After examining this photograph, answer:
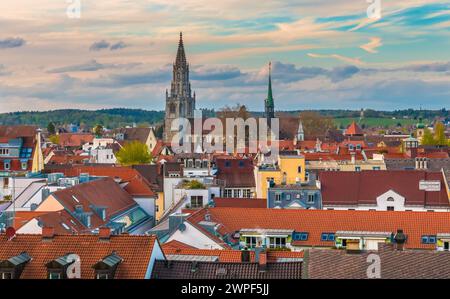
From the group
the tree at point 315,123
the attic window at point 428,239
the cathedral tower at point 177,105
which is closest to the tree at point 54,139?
the cathedral tower at point 177,105

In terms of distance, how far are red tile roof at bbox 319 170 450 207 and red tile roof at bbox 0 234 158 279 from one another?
439 inches

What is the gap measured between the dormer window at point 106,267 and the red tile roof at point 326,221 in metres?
5.31

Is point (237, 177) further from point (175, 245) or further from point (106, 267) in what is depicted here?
point (106, 267)

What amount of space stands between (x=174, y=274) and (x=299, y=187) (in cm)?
1173

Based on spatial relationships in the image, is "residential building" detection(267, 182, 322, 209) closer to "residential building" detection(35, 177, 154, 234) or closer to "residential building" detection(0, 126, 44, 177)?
"residential building" detection(35, 177, 154, 234)

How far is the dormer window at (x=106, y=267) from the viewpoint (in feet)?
26.3

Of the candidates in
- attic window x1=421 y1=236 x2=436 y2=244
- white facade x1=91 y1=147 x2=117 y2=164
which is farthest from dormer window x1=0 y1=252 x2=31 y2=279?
white facade x1=91 y1=147 x2=117 y2=164

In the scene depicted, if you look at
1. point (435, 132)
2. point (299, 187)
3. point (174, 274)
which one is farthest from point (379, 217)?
point (435, 132)

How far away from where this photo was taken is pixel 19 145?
1037 inches

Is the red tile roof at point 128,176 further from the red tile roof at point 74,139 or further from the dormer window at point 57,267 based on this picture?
the red tile roof at point 74,139
